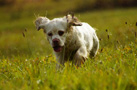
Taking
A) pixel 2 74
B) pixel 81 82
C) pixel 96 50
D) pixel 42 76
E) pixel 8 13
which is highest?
pixel 81 82

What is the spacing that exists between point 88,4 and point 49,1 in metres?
11.5

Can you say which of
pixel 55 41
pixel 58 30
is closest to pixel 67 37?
pixel 58 30

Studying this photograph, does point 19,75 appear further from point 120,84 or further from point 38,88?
point 120,84

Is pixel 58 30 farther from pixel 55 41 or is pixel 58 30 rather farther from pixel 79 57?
pixel 79 57

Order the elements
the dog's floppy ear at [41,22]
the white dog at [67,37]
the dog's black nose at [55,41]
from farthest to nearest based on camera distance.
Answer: the dog's floppy ear at [41,22] → the white dog at [67,37] → the dog's black nose at [55,41]

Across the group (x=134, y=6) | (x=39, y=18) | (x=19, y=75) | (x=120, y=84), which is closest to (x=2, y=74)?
(x=19, y=75)

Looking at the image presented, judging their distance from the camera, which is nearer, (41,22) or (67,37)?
(67,37)

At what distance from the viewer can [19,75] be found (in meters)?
3.64

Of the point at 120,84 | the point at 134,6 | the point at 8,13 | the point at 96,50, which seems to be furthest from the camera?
the point at 8,13

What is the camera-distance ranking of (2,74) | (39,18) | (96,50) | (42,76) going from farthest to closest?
(96,50), (39,18), (2,74), (42,76)

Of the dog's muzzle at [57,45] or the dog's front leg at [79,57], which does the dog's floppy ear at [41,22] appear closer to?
the dog's muzzle at [57,45]

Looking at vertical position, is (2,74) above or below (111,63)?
below

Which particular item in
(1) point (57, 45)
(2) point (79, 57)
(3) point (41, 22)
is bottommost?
(2) point (79, 57)

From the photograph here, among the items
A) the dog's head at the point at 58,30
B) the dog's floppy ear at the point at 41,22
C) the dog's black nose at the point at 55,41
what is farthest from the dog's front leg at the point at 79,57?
the dog's floppy ear at the point at 41,22
